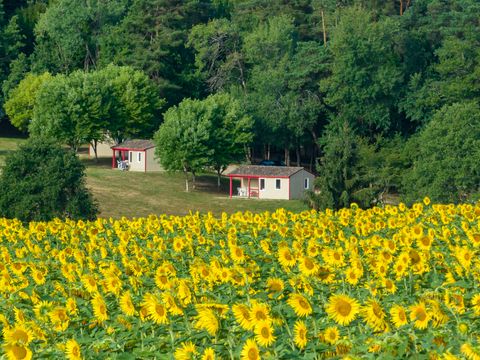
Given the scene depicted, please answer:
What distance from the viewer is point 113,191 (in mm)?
76812

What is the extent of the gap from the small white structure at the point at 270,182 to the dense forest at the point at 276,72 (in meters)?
5.34

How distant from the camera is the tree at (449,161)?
70.6m

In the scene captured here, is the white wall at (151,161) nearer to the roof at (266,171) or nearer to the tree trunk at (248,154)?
the roof at (266,171)

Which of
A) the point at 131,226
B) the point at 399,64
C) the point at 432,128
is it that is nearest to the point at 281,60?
the point at 399,64

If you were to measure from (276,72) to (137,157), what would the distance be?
17.0m

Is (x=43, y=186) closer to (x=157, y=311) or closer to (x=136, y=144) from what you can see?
(x=136, y=144)

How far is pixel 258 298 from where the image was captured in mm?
10273

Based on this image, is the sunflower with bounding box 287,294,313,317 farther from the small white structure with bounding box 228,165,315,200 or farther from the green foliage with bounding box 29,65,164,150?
the green foliage with bounding box 29,65,164,150

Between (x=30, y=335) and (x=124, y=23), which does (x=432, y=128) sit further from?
(x=30, y=335)

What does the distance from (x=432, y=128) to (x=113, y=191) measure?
2287 cm

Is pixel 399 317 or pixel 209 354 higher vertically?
pixel 399 317

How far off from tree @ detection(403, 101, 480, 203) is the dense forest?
146 mm

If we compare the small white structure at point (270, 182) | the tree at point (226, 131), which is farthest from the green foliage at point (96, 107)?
the small white structure at point (270, 182)

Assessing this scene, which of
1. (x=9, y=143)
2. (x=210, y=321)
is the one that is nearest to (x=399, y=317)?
(x=210, y=321)
